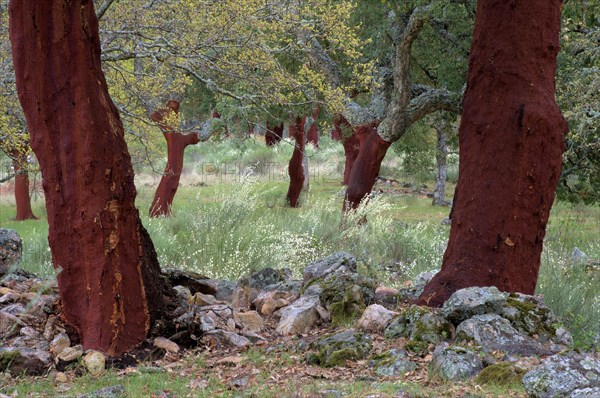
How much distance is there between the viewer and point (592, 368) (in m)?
3.62

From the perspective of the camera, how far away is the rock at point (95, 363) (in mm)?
4754

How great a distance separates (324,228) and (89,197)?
290 inches

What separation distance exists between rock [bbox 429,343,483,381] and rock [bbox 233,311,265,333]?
202cm

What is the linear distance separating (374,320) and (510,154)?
168 centimetres

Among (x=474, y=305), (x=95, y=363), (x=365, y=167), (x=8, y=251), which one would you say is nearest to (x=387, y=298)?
(x=474, y=305)

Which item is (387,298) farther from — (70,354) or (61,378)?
(61,378)

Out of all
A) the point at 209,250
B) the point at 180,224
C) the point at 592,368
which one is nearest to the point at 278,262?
the point at 209,250

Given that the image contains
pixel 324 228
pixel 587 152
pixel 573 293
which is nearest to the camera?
pixel 573 293

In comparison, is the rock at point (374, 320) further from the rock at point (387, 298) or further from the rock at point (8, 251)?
the rock at point (8, 251)

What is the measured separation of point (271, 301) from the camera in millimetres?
6578

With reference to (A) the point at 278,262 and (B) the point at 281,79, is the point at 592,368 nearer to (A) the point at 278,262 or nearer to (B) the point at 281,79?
(A) the point at 278,262

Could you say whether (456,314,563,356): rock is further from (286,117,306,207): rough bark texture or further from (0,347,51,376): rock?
(286,117,306,207): rough bark texture

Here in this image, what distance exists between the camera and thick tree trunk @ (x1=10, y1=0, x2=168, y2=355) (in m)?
5.10

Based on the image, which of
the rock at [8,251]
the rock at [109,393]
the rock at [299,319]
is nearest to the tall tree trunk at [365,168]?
the rock at [8,251]
